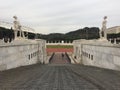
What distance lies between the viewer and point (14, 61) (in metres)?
27.8

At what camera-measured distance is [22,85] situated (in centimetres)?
1476

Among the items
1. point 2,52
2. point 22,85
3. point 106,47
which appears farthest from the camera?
point 106,47

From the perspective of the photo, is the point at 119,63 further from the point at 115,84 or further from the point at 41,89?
the point at 41,89

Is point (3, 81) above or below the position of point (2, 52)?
below

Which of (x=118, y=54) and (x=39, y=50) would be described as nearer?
(x=118, y=54)

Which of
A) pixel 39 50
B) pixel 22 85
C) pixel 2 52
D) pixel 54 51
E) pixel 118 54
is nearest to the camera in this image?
pixel 22 85

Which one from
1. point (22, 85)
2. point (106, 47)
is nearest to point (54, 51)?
point (106, 47)

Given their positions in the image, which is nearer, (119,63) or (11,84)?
(11,84)

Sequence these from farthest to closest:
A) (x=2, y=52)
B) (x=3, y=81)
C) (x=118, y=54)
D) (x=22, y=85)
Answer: (x=118, y=54) → (x=2, y=52) → (x=3, y=81) → (x=22, y=85)

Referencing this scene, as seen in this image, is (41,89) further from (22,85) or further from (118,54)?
(118,54)

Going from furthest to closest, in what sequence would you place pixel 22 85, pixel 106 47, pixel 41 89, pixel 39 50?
pixel 39 50
pixel 106 47
pixel 22 85
pixel 41 89

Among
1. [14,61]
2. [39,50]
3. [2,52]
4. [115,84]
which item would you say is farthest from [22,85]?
[39,50]

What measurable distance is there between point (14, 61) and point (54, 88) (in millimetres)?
14501

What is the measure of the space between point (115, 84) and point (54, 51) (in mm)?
108573
